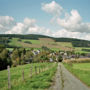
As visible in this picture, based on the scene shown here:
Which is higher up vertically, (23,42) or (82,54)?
(23,42)

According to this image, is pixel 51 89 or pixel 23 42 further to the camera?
pixel 23 42

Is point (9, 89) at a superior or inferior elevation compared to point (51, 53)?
superior

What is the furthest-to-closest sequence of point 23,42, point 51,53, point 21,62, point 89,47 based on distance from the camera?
point 89,47 < point 51,53 < point 23,42 < point 21,62

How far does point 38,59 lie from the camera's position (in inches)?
4532

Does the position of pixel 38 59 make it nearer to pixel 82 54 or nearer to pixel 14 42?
pixel 14 42

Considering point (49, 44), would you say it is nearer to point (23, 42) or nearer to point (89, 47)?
point (23, 42)

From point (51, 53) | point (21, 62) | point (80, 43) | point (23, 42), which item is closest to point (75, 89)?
point (21, 62)

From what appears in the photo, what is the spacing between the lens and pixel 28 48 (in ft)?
447

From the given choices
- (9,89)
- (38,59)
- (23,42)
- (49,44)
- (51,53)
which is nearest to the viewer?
(9,89)

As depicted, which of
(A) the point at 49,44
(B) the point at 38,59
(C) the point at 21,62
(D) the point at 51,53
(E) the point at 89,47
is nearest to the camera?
(C) the point at 21,62

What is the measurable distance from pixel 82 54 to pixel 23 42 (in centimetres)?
6093

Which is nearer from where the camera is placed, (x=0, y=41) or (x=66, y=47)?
(x=66, y=47)

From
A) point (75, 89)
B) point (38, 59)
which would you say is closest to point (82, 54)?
point (38, 59)

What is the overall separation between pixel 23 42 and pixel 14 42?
954 centimetres
